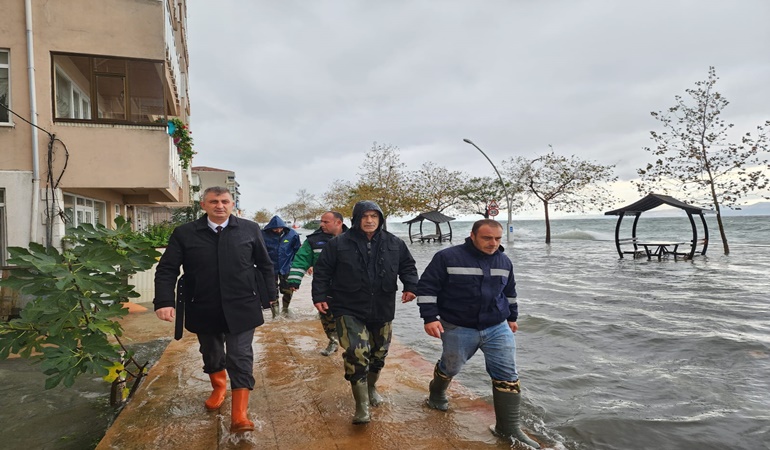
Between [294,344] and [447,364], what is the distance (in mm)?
3043

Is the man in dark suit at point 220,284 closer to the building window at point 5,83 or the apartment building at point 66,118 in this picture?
the apartment building at point 66,118

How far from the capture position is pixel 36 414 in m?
4.21

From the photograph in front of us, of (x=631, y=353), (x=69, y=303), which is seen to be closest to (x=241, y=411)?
(x=69, y=303)

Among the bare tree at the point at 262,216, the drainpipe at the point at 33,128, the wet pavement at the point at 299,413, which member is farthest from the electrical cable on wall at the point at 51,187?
the bare tree at the point at 262,216

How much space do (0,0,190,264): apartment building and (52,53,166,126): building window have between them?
4cm

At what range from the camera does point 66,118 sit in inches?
356

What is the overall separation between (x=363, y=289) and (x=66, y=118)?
27.3 feet

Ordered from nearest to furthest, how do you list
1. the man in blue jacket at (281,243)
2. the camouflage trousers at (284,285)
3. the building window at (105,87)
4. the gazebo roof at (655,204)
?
1. the man in blue jacket at (281,243)
2. the camouflage trousers at (284,285)
3. the building window at (105,87)
4. the gazebo roof at (655,204)

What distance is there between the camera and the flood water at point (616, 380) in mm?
3963

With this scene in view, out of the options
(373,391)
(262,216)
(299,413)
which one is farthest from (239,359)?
(262,216)

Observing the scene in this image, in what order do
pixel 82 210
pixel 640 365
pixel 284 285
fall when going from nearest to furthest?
pixel 640 365 → pixel 284 285 → pixel 82 210

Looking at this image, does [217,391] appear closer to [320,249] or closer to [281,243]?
[320,249]

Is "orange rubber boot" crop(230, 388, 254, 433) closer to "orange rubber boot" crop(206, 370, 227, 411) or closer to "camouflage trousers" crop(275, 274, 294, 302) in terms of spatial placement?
"orange rubber boot" crop(206, 370, 227, 411)

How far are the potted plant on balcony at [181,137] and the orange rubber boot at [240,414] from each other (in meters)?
7.95
